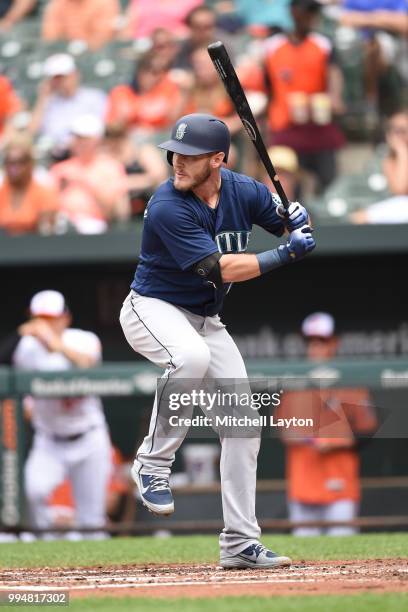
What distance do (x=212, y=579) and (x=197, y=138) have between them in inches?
64.9

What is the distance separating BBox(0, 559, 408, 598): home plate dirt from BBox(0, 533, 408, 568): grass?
0.33 meters

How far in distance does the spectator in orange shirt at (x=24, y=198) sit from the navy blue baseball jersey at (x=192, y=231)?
4.79m

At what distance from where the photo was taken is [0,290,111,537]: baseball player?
326 inches

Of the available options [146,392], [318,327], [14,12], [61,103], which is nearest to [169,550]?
[146,392]

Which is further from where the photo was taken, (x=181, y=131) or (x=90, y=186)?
(x=90, y=186)

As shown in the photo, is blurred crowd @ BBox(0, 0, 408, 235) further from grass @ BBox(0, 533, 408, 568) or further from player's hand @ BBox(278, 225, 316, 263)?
player's hand @ BBox(278, 225, 316, 263)

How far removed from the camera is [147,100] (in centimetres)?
1091

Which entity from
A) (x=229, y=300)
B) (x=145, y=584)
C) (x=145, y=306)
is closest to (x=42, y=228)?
(x=229, y=300)

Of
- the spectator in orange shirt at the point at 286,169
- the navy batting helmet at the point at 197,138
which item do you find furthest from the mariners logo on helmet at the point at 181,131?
the spectator in orange shirt at the point at 286,169

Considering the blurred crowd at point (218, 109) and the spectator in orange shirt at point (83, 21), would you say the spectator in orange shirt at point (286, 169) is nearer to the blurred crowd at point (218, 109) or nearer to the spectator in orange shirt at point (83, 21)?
the blurred crowd at point (218, 109)

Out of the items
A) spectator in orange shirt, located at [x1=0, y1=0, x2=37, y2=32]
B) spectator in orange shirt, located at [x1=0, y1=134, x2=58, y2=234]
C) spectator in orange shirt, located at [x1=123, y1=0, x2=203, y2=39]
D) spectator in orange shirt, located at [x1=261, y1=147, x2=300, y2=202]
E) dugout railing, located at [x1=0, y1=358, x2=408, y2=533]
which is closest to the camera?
dugout railing, located at [x1=0, y1=358, x2=408, y2=533]

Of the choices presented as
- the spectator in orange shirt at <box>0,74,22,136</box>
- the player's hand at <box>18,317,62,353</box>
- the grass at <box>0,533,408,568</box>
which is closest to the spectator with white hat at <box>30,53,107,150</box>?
the spectator in orange shirt at <box>0,74,22,136</box>

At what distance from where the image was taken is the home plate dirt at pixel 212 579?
4336mm

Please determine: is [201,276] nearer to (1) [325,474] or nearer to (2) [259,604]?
(2) [259,604]
